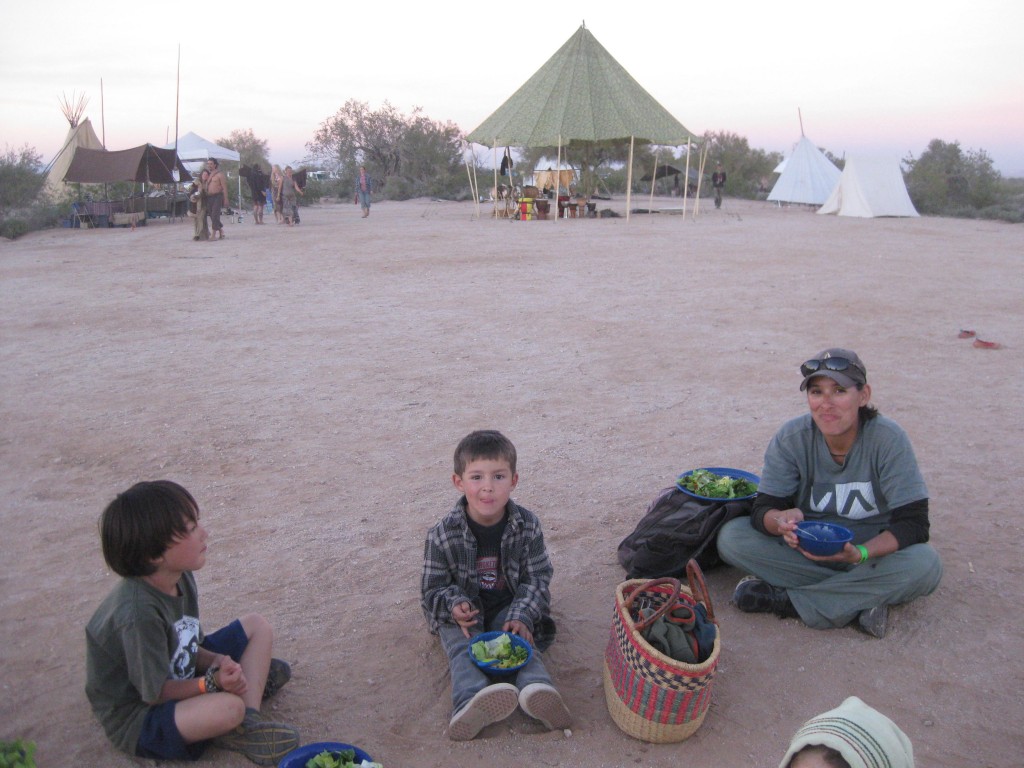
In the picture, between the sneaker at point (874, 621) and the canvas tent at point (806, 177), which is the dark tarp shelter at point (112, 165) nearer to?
the canvas tent at point (806, 177)

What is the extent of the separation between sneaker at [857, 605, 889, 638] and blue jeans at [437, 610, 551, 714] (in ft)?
3.98

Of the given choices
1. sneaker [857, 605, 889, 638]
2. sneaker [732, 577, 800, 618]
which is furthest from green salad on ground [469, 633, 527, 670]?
sneaker [857, 605, 889, 638]

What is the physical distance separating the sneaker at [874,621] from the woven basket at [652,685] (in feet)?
2.58

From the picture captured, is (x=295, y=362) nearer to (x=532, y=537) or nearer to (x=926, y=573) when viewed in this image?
(x=532, y=537)

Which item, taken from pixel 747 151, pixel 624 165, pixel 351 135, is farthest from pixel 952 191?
pixel 351 135

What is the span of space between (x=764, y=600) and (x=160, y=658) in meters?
2.11

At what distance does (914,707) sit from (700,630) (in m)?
0.74

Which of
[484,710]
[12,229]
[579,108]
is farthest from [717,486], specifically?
[579,108]

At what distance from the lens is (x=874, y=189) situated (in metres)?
23.9

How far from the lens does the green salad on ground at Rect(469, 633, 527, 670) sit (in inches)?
99.1

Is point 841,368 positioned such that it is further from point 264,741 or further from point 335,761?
point 264,741

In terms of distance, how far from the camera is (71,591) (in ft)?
10.5

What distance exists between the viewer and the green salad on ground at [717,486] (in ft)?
11.3

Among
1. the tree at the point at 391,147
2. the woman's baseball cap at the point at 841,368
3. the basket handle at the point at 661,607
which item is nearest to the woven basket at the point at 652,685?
the basket handle at the point at 661,607
